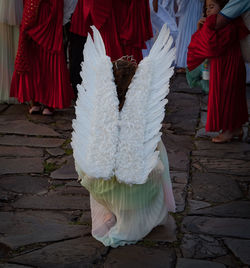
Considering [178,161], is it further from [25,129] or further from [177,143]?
[25,129]

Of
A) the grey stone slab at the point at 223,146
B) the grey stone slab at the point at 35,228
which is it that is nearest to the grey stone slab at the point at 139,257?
the grey stone slab at the point at 35,228

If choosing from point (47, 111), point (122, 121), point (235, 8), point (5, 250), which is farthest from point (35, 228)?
point (47, 111)

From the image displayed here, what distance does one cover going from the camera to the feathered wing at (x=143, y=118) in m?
2.94

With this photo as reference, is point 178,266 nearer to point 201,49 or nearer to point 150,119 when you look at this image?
point 150,119

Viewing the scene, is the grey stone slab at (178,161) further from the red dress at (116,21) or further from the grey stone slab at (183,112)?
the red dress at (116,21)

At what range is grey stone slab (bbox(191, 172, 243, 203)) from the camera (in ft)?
13.0

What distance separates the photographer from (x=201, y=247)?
3.19m

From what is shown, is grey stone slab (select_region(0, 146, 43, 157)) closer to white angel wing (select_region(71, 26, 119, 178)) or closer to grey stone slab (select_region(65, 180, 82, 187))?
grey stone slab (select_region(65, 180, 82, 187))

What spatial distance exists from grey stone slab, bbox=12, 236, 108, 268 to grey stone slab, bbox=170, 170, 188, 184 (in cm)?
121

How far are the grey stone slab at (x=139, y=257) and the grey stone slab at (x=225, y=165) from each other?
157 cm

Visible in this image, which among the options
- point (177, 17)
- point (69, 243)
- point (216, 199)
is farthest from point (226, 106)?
point (177, 17)

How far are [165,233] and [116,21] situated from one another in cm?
309

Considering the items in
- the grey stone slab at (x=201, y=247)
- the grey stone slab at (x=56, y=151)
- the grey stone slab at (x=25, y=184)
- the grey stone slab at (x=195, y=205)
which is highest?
the grey stone slab at (x=56, y=151)

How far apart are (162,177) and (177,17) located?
→ 6305mm
